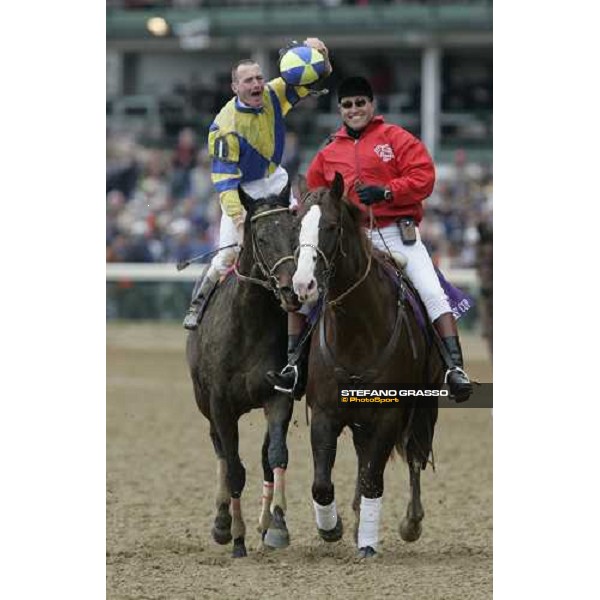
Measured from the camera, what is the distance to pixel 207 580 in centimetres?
661

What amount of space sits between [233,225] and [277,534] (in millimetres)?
1682

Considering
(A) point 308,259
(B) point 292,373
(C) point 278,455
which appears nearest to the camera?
(A) point 308,259

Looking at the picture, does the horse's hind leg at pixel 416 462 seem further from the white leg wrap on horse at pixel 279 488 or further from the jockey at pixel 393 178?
the white leg wrap on horse at pixel 279 488

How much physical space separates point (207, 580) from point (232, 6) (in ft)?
60.9

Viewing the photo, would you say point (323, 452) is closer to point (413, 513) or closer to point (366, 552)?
point (366, 552)

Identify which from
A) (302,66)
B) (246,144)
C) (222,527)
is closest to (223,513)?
(222,527)

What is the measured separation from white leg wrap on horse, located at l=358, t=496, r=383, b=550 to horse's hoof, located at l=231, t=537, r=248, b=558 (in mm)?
763

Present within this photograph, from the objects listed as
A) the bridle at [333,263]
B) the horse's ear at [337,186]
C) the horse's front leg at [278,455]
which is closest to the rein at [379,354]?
the bridle at [333,263]

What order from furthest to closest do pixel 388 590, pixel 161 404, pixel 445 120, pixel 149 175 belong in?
pixel 445 120 → pixel 149 175 → pixel 161 404 → pixel 388 590

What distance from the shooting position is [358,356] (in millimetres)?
6496

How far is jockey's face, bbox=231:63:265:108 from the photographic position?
685cm

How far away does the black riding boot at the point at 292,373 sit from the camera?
6.75 m
